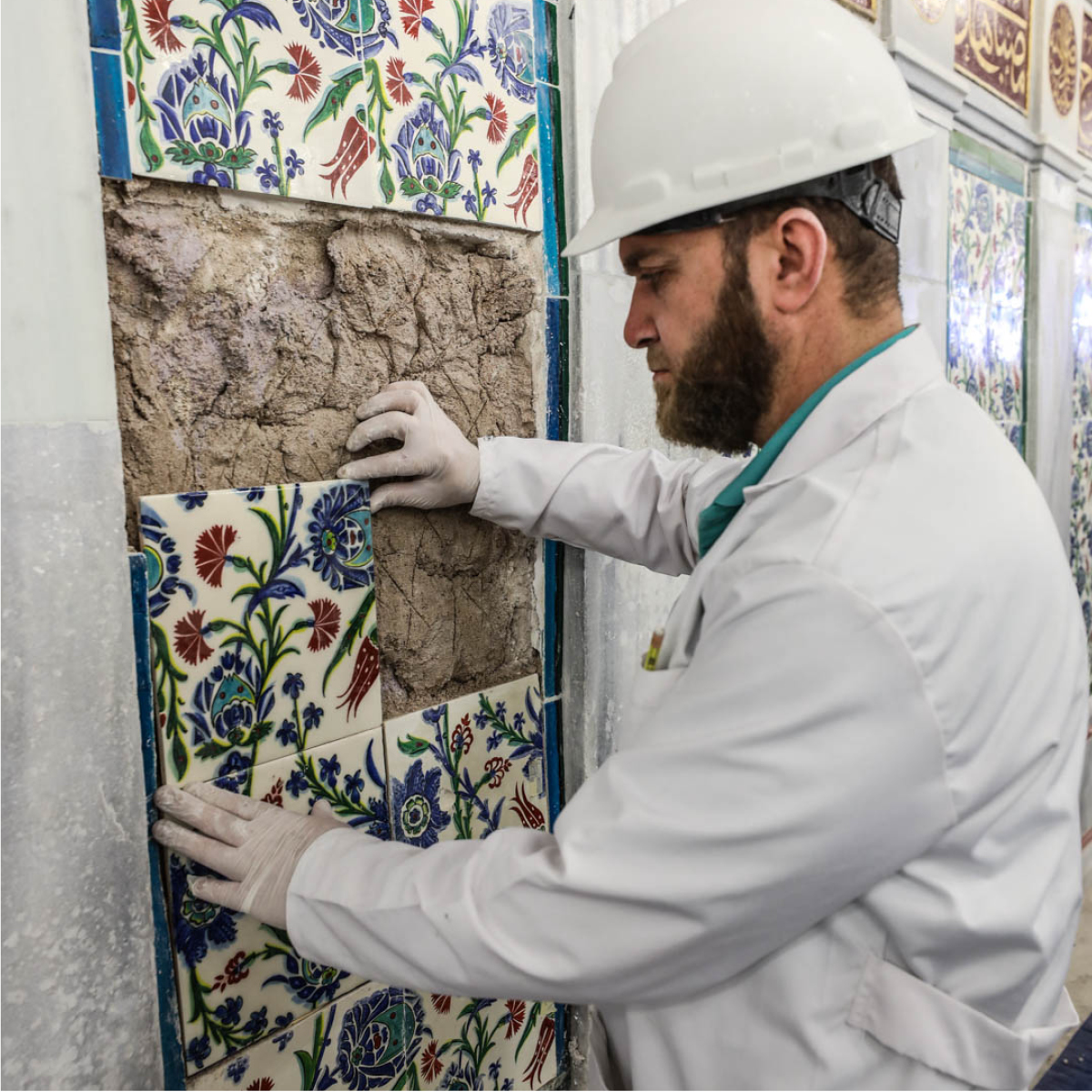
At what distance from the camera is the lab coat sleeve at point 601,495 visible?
1251mm

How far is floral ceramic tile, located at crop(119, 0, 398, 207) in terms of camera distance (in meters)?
0.88

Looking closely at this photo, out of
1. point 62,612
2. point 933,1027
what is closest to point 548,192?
point 62,612

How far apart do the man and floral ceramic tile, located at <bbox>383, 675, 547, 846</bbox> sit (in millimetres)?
234

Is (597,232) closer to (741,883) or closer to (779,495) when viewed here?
(779,495)

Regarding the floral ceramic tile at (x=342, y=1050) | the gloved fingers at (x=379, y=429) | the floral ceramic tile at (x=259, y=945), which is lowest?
the floral ceramic tile at (x=342, y=1050)

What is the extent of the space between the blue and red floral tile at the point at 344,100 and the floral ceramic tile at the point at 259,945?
0.64 meters

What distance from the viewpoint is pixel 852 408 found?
0.89 metres

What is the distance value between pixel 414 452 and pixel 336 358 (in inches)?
5.6

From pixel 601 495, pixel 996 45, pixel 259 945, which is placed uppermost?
pixel 996 45

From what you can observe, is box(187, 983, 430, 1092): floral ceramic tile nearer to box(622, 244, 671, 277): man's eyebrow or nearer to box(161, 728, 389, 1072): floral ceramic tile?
box(161, 728, 389, 1072): floral ceramic tile

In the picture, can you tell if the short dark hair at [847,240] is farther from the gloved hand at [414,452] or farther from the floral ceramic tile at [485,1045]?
the floral ceramic tile at [485,1045]

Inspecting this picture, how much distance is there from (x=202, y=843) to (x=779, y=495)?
0.66 meters

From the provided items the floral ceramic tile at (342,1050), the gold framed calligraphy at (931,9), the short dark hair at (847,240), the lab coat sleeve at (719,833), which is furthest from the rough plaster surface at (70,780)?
the gold framed calligraphy at (931,9)

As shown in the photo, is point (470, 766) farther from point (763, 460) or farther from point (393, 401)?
point (763, 460)
